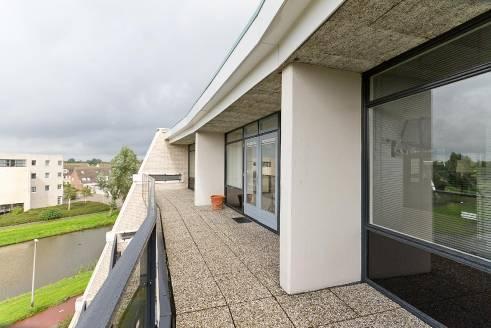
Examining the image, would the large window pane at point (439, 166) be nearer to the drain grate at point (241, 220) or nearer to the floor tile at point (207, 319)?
the floor tile at point (207, 319)

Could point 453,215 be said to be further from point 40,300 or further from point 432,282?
point 40,300

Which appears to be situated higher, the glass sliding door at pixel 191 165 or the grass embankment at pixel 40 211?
the glass sliding door at pixel 191 165

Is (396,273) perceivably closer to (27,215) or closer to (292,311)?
(292,311)

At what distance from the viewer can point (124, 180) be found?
77.5ft

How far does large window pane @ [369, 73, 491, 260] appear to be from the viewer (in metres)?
2.04

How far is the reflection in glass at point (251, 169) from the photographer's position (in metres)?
6.79

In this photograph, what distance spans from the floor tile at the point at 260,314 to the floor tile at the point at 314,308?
9 centimetres

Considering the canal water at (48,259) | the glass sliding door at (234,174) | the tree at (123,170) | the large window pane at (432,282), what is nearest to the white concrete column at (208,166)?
the glass sliding door at (234,174)

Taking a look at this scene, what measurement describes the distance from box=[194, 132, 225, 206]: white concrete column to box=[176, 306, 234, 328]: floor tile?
670cm

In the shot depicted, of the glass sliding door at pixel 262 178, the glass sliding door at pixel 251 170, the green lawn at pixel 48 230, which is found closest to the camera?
the glass sliding door at pixel 262 178

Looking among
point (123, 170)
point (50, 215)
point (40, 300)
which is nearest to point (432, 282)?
point (40, 300)

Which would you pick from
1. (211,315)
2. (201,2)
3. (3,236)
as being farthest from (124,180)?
(211,315)

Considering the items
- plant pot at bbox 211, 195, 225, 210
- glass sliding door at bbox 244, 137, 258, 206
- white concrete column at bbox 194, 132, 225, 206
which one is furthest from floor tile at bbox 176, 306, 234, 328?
white concrete column at bbox 194, 132, 225, 206

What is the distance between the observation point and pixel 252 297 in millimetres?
2893
